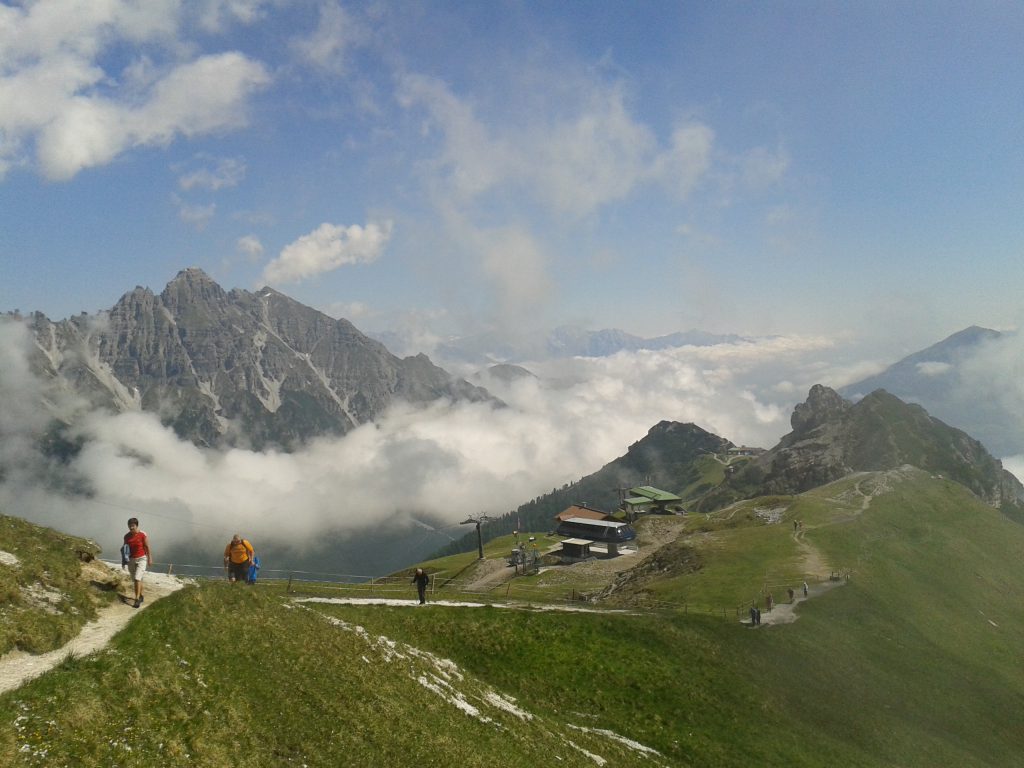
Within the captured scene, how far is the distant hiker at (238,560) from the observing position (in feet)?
119

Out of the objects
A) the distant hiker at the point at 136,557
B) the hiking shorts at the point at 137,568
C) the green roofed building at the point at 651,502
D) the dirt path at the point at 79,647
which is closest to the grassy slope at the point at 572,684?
the dirt path at the point at 79,647

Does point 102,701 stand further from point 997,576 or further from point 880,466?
point 880,466

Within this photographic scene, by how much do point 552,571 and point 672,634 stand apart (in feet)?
233

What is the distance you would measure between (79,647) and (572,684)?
28.1m

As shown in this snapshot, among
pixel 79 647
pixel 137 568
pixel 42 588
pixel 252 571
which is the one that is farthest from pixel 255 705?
pixel 252 571

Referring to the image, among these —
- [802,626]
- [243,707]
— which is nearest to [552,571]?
[802,626]

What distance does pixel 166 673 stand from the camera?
20406 millimetres

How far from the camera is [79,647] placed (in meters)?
21.3

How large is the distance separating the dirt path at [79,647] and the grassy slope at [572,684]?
805 mm

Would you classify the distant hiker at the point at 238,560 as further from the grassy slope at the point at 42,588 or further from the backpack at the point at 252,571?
the grassy slope at the point at 42,588

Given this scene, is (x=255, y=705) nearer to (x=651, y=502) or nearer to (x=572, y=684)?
(x=572, y=684)

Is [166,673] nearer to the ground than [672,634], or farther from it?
farther from it

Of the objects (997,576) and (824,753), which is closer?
(824,753)

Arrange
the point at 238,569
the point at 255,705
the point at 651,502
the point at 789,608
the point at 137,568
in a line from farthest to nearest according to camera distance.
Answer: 1. the point at 651,502
2. the point at 789,608
3. the point at 238,569
4. the point at 137,568
5. the point at 255,705
